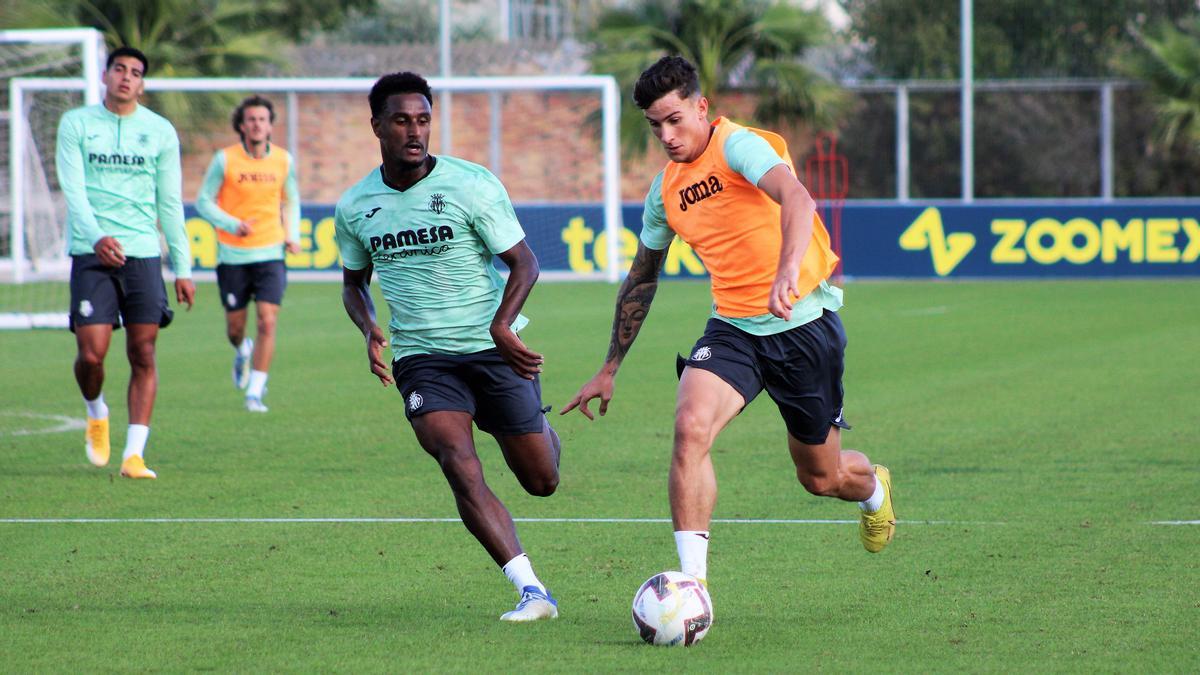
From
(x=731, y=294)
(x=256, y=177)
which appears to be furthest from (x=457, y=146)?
(x=731, y=294)

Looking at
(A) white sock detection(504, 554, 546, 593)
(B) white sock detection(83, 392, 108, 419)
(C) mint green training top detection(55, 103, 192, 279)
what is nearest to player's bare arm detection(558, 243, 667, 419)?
(A) white sock detection(504, 554, 546, 593)

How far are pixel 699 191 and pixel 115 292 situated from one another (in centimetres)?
429

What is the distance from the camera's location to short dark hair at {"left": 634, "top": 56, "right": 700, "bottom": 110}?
616cm

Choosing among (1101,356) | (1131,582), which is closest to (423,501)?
(1131,582)

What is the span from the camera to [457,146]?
4084 centimetres

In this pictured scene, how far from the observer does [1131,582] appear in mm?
6613

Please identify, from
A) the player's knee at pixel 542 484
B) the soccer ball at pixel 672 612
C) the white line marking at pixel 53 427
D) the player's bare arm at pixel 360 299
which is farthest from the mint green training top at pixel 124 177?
the soccer ball at pixel 672 612

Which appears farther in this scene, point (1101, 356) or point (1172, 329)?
point (1172, 329)

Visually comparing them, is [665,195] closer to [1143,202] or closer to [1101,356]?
[1101,356]

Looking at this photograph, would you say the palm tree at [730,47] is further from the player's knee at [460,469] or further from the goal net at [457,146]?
the player's knee at [460,469]

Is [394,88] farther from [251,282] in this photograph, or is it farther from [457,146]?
[457,146]

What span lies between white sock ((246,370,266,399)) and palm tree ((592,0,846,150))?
20.5 m

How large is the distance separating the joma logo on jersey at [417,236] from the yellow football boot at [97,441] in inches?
166

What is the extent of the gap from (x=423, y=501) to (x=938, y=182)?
29.6 metres
